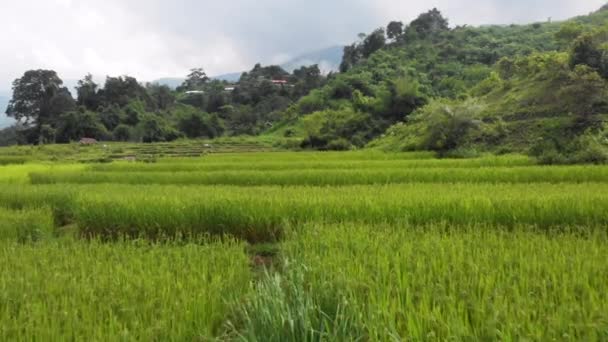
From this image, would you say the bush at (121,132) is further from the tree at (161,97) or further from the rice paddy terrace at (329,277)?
the rice paddy terrace at (329,277)

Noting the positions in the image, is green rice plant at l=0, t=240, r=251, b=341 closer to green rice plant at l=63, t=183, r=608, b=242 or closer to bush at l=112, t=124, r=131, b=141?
green rice plant at l=63, t=183, r=608, b=242

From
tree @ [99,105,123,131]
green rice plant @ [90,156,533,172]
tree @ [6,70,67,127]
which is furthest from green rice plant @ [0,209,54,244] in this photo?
tree @ [6,70,67,127]

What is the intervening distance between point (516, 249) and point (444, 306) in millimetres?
1617

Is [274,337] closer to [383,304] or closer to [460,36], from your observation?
[383,304]

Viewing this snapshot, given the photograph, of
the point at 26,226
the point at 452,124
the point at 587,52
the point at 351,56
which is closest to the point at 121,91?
Answer: the point at 351,56

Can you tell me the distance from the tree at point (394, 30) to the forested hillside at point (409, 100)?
0.46 feet

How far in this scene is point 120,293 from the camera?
3.42 meters

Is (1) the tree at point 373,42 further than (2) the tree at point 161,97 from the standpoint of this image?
No

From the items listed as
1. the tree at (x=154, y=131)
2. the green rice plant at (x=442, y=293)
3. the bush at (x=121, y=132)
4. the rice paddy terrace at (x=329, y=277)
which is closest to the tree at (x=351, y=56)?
the tree at (x=154, y=131)

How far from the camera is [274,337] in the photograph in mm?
2650

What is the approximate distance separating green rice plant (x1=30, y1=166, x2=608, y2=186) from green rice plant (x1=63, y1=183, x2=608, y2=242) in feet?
8.03

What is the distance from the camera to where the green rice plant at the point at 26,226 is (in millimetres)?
7230

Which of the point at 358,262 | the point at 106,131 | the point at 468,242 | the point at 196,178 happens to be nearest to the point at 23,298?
the point at 358,262

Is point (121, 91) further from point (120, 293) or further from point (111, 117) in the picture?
point (120, 293)
